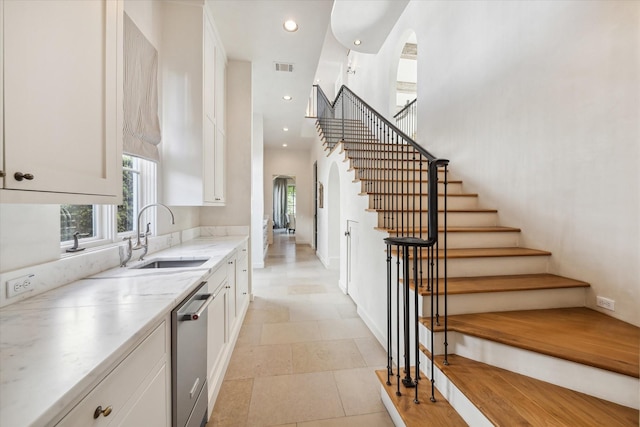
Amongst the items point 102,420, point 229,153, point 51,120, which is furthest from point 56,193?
point 229,153

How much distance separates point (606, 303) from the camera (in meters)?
1.92

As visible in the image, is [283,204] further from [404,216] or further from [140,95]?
[140,95]

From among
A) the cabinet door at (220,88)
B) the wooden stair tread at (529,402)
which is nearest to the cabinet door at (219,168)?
the cabinet door at (220,88)

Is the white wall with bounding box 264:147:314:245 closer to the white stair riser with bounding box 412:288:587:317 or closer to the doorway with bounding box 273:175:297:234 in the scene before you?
the doorway with bounding box 273:175:297:234

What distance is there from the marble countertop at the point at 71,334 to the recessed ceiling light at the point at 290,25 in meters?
2.81

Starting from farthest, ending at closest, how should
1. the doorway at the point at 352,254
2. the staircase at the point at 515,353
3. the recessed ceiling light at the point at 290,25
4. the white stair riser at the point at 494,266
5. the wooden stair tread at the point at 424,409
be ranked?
the doorway at the point at 352,254
the recessed ceiling light at the point at 290,25
the white stair riser at the point at 494,266
the wooden stair tread at the point at 424,409
the staircase at the point at 515,353

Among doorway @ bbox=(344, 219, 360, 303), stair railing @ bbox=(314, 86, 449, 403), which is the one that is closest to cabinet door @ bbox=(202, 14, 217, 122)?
stair railing @ bbox=(314, 86, 449, 403)

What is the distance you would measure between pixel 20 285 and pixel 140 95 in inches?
62.1

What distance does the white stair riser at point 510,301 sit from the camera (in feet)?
6.26

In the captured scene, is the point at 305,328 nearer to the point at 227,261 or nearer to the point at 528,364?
the point at 227,261

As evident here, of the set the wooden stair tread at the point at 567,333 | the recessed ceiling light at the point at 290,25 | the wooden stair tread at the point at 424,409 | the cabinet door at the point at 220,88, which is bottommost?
the wooden stair tread at the point at 424,409

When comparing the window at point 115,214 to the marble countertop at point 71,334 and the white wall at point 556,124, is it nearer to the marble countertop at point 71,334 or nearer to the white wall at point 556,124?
the marble countertop at point 71,334

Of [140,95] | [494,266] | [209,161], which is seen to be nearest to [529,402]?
[494,266]

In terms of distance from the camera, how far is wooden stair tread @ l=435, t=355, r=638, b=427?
119 cm
